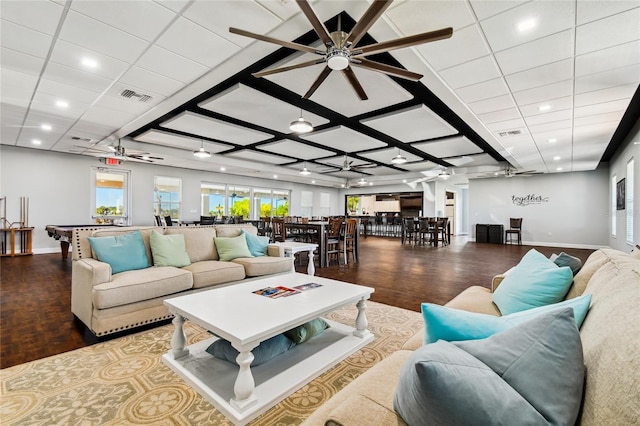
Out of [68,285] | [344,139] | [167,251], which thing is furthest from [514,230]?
[68,285]

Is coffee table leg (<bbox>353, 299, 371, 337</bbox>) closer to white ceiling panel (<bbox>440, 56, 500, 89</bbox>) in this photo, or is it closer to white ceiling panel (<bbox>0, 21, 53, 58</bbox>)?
white ceiling panel (<bbox>440, 56, 500, 89</bbox>)

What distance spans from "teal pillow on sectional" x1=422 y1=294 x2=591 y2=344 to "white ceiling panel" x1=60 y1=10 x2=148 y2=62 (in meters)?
3.52

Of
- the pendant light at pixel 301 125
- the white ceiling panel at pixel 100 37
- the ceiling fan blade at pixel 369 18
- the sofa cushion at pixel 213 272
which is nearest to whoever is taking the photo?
the ceiling fan blade at pixel 369 18

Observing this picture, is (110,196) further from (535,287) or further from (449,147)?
(535,287)

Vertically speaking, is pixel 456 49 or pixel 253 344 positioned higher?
pixel 456 49

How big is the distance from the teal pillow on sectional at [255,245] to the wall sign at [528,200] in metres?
10.7

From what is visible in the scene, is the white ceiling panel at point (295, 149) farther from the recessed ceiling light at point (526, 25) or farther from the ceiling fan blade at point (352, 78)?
the recessed ceiling light at point (526, 25)

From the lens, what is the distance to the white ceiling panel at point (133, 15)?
238 centimetres

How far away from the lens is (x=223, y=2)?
7.70ft

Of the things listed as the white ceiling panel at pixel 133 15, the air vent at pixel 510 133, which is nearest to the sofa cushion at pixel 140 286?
the white ceiling panel at pixel 133 15

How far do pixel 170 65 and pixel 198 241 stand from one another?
211cm

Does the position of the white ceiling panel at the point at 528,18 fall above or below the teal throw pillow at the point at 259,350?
above

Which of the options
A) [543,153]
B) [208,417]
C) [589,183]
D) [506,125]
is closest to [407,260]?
[506,125]

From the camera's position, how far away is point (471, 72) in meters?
3.31
